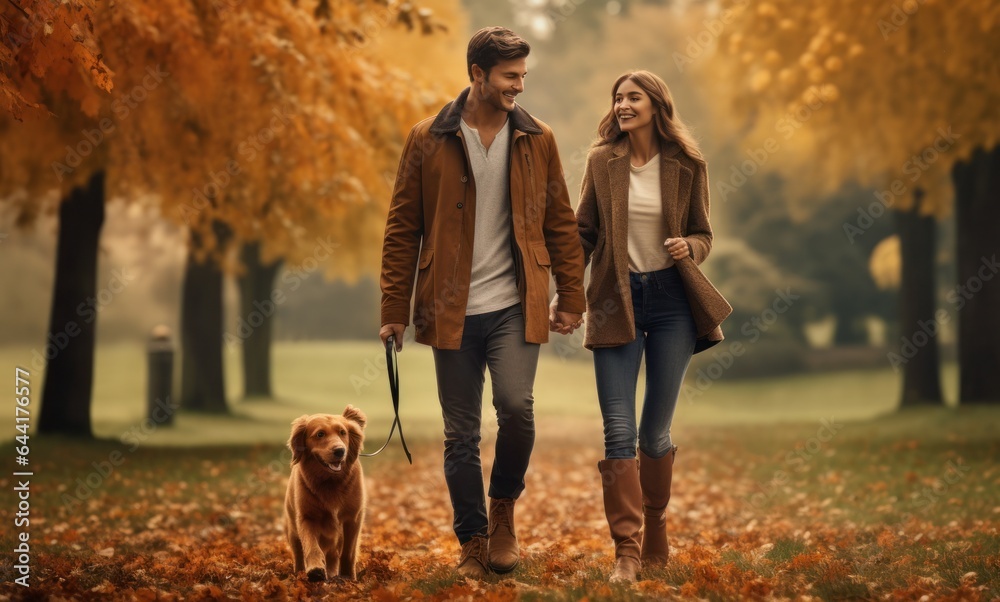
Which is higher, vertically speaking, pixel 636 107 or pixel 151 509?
pixel 636 107

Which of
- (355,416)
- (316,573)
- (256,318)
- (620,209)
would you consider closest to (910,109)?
(620,209)

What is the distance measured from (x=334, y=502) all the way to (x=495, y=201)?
164 cm

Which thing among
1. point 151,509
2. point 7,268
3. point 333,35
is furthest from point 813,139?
point 7,268

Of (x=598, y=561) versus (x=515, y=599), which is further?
(x=598, y=561)

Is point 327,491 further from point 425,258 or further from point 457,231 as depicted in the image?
point 457,231

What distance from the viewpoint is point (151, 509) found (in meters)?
8.94

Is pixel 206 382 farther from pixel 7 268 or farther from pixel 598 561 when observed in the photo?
pixel 598 561

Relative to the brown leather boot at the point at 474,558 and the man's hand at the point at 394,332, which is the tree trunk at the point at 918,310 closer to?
the brown leather boot at the point at 474,558

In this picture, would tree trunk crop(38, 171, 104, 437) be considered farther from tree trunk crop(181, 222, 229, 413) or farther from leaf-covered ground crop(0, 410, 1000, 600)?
tree trunk crop(181, 222, 229, 413)

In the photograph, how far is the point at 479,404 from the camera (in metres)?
5.18

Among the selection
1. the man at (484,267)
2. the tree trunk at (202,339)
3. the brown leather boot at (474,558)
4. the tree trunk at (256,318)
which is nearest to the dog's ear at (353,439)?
the man at (484,267)

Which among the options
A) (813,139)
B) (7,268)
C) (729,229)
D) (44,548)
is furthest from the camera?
(729,229)

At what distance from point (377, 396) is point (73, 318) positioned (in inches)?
578

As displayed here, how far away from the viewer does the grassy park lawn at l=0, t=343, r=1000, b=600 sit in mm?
4926
